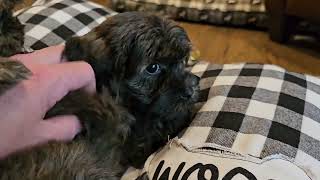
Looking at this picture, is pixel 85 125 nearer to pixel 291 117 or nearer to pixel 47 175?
pixel 47 175

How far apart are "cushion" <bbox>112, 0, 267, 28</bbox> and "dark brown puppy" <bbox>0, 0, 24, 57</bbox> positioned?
133 cm

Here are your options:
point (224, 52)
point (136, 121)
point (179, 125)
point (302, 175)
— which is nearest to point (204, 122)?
point (179, 125)

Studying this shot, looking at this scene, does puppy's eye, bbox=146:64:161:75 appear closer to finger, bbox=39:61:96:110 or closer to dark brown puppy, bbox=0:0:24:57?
finger, bbox=39:61:96:110

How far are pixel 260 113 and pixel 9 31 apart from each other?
2.42ft

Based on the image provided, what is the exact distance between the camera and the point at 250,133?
4.63 ft

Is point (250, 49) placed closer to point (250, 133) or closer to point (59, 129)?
point (250, 133)

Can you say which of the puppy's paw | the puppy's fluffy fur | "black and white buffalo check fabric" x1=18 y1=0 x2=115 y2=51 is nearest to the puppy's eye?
the puppy's fluffy fur

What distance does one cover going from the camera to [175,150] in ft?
4.62

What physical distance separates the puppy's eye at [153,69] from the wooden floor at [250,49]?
1145mm

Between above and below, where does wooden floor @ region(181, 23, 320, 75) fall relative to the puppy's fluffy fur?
below

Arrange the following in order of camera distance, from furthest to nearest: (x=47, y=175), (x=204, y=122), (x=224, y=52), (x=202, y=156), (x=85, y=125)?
(x=224, y=52)
(x=204, y=122)
(x=202, y=156)
(x=85, y=125)
(x=47, y=175)

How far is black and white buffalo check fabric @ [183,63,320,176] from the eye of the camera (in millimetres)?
1379

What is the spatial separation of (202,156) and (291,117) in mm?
301

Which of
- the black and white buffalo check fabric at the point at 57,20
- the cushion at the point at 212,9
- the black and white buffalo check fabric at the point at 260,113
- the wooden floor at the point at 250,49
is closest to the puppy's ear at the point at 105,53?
the black and white buffalo check fabric at the point at 260,113
